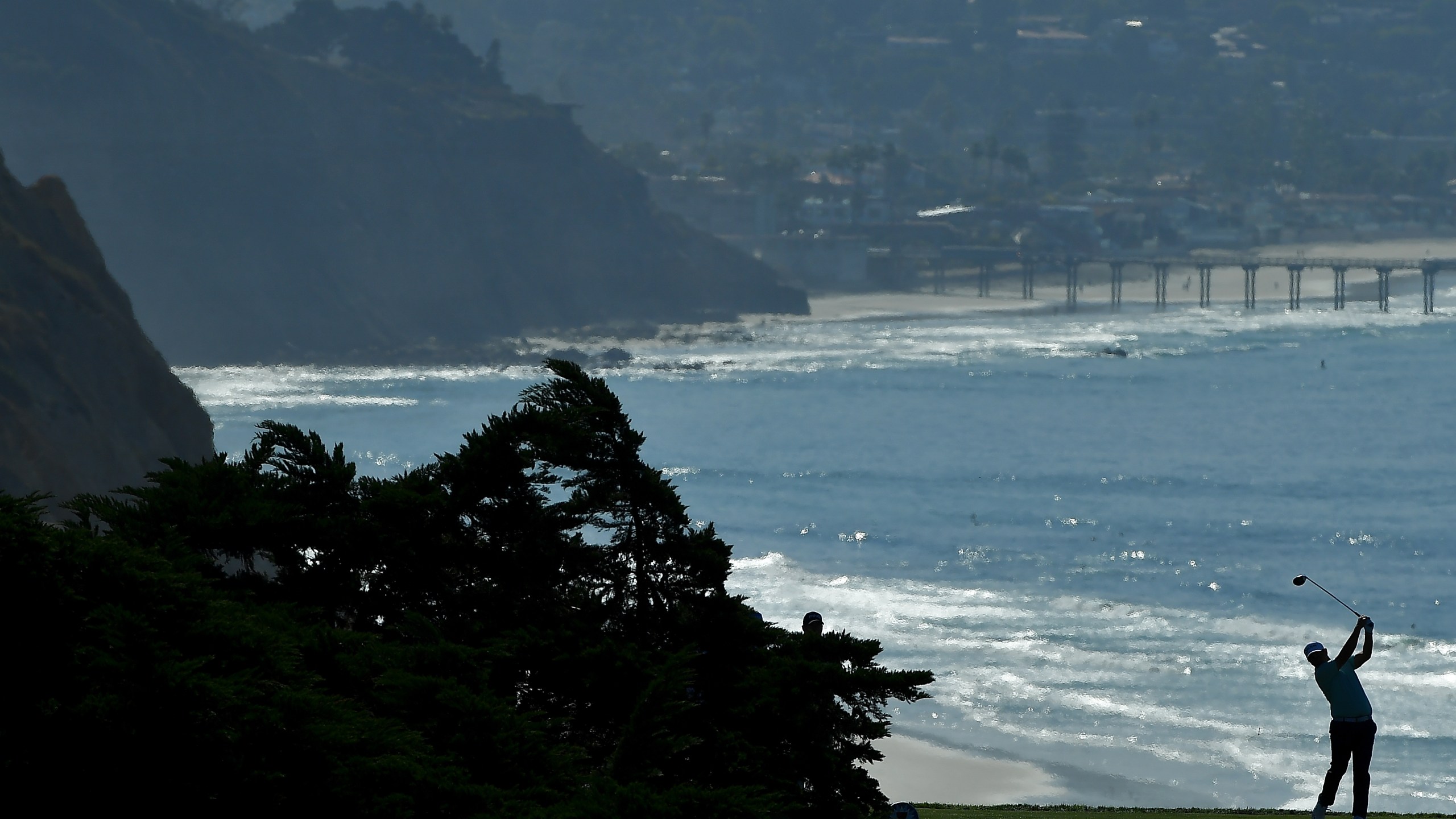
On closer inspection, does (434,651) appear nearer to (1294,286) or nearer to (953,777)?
(953,777)

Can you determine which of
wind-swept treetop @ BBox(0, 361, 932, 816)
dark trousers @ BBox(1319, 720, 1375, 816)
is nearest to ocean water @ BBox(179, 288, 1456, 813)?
dark trousers @ BBox(1319, 720, 1375, 816)

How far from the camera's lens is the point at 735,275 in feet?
523

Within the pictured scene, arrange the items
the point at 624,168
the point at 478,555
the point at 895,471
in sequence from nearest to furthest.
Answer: the point at 478,555 → the point at 895,471 → the point at 624,168

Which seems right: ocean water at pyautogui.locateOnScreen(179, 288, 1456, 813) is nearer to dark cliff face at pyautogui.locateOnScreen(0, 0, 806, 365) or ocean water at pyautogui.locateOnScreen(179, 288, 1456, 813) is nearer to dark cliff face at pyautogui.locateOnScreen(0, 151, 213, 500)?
dark cliff face at pyautogui.locateOnScreen(0, 0, 806, 365)

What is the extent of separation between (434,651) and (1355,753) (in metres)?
6.53

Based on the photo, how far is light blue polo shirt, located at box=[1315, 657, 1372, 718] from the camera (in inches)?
469

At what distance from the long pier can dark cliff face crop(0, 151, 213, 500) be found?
5382 inches

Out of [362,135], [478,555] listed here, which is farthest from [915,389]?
[478,555]

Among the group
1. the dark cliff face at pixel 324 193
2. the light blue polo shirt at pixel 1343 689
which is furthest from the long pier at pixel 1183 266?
the light blue polo shirt at pixel 1343 689

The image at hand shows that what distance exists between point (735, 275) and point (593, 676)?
148976mm

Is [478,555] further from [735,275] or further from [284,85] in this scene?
[735,275]

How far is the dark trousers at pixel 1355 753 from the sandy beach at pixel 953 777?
12403 millimetres

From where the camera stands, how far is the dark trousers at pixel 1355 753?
1206 cm

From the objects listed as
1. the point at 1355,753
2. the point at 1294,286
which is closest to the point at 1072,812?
the point at 1355,753
